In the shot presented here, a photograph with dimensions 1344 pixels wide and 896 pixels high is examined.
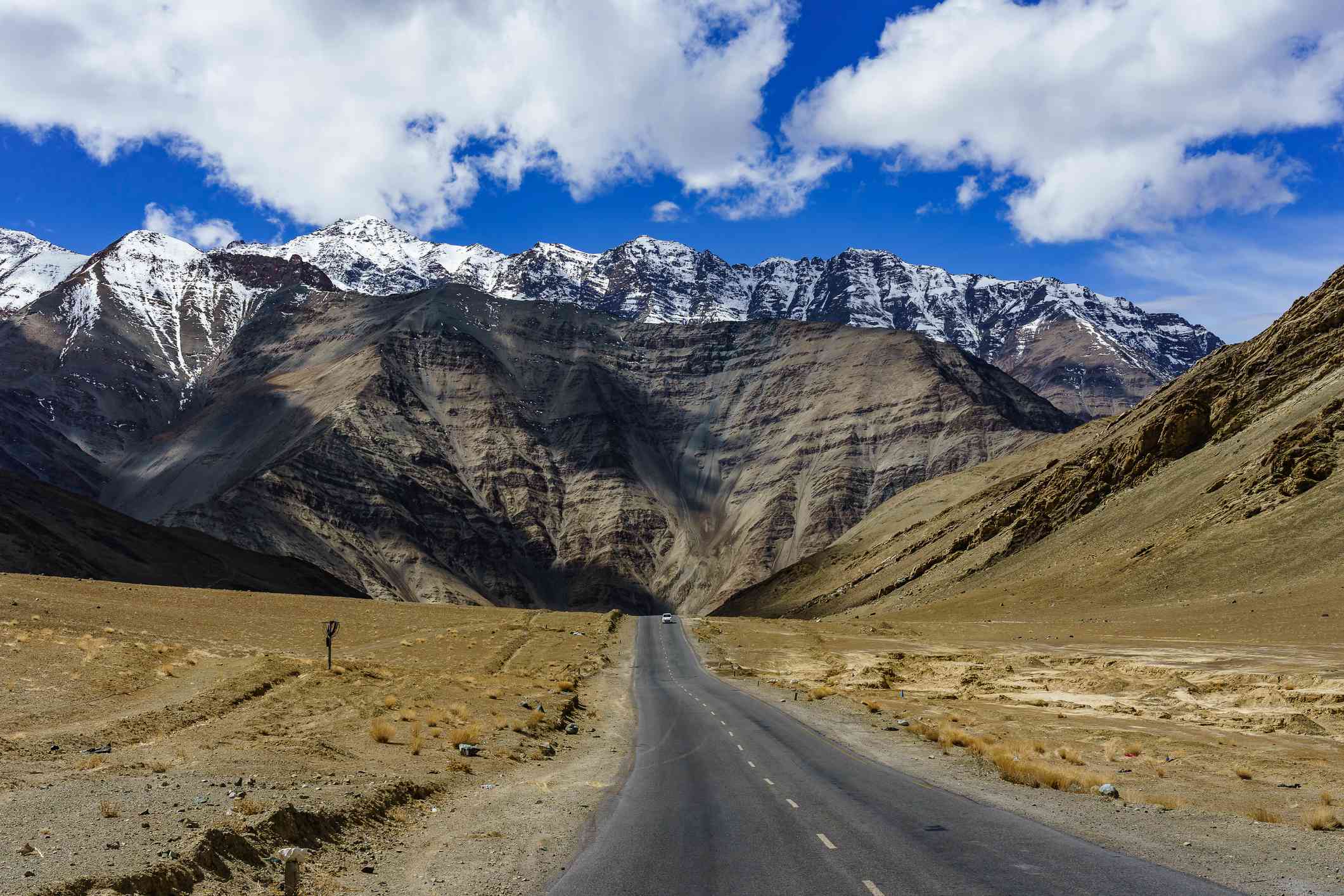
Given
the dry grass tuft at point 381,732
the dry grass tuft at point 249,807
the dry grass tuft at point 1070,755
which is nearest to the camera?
the dry grass tuft at point 249,807

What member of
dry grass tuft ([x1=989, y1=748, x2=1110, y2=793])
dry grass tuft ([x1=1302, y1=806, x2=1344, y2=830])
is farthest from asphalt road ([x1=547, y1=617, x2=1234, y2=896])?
dry grass tuft ([x1=1302, y1=806, x2=1344, y2=830])

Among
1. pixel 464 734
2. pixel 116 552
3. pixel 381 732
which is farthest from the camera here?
pixel 116 552

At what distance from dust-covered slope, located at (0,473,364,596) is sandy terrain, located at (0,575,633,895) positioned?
51740 millimetres

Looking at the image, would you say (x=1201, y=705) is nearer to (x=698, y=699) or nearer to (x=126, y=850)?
(x=698, y=699)

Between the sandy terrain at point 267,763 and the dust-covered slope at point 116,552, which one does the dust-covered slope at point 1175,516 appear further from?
the dust-covered slope at point 116,552

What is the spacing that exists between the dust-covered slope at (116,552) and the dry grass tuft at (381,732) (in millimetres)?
71943

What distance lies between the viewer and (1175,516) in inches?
3194

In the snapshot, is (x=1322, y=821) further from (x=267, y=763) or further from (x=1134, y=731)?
(x=267, y=763)

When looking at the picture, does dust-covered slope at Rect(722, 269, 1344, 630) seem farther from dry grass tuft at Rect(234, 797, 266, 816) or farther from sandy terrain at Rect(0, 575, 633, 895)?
dry grass tuft at Rect(234, 797, 266, 816)

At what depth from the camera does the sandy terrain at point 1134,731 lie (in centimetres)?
1431

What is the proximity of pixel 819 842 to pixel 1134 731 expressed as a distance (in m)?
18.4

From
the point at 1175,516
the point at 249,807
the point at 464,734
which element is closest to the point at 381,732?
the point at 464,734

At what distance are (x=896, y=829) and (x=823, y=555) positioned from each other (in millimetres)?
134708

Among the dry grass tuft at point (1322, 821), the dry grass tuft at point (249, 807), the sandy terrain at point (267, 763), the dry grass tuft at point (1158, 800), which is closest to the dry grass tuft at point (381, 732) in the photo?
the sandy terrain at point (267, 763)
